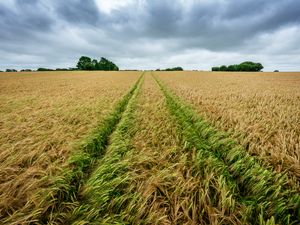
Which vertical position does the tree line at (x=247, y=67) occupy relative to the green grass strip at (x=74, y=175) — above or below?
below

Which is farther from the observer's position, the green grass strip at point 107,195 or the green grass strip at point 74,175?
the green grass strip at point 74,175

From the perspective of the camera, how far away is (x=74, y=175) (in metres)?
3.02

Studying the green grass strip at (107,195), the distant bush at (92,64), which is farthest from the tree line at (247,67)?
the green grass strip at (107,195)

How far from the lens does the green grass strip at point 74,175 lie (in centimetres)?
236

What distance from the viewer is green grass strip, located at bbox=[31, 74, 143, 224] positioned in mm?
2355

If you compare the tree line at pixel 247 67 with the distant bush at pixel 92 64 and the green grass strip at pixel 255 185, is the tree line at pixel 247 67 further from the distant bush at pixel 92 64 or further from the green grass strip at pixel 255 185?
the green grass strip at pixel 255 185

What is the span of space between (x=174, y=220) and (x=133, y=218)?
531mm

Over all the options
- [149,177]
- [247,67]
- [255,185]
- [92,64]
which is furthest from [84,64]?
[255,185]

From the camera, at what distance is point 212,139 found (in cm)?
468

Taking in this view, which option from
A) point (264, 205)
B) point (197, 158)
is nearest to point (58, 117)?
point (197, 158)

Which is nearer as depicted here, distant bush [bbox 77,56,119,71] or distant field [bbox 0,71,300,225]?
distant field [bbox 0,71,300,225]

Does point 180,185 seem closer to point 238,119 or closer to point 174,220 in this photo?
point 174,220

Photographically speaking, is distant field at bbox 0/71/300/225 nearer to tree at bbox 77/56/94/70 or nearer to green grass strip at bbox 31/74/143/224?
green grass strip at bbox 31/74/143/224

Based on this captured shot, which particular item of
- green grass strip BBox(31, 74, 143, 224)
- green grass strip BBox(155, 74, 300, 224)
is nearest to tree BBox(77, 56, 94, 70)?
green grass strip BBox(31, 74, 143, 224)
